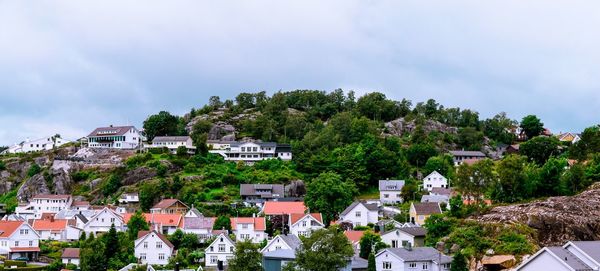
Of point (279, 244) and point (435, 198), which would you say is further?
point (435, 198)

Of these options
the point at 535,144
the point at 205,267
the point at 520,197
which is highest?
the point at 535,144

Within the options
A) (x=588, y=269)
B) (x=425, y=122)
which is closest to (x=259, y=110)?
Answer: (x=425, y=122)

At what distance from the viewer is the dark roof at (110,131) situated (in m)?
126

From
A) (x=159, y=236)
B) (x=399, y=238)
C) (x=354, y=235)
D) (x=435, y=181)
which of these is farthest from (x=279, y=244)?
(x=435, y=181)

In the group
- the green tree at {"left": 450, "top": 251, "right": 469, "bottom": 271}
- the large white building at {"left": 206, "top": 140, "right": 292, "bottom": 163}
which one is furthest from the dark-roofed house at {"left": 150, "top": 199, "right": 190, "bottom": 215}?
the green tree at {"left": 450, "top": 251, "right": 469, "bottom": 271}

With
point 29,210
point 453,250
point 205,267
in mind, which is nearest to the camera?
point 453,250

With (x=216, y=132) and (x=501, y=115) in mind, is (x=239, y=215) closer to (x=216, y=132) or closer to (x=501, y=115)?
(x=216, y=132)

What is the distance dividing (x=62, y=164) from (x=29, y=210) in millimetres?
14467

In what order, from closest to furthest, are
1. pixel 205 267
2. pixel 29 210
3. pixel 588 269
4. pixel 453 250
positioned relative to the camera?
pixel 588 269
pixel 453 250
pixel 205 267
pixel 29 210

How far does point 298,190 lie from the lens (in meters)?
99.0

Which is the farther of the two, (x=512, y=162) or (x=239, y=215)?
(x=239, y=215)

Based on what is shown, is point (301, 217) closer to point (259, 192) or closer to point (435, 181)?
point (259, 192)

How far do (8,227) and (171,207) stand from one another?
18.4 m

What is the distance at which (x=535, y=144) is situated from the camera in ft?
335
